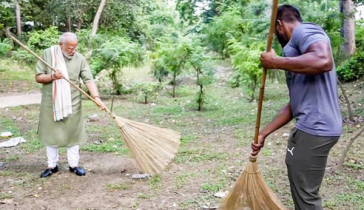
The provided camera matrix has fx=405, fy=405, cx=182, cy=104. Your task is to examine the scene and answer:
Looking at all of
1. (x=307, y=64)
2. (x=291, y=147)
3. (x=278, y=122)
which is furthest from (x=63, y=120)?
(x=307, y=64)

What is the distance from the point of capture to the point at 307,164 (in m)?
2.15

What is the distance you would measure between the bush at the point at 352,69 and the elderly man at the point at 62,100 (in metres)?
6.97

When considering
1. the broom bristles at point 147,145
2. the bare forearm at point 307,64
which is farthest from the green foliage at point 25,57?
the bare forearm at point 307,64

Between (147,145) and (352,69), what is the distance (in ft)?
23.1

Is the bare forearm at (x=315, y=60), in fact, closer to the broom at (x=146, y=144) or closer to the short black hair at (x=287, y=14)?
the short black hair at (x=287, y=14)

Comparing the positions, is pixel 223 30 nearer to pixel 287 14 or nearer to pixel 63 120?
pixel 63 120

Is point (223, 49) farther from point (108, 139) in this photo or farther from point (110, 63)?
point (108, 139)

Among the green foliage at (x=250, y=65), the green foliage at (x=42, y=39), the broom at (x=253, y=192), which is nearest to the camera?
the broom at (x=253, y=192)

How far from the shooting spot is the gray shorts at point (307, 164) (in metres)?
2.11

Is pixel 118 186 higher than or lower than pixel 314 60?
lower

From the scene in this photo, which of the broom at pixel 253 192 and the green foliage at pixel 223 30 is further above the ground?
the green foliage at pixel 223 30

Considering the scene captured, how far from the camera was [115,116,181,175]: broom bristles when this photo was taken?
3670mm

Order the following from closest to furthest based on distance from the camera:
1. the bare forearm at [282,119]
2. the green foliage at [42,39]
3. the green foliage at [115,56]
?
the bare forearm at [282,119] → the green foliage at [115,56] → the green foliage at [42,39]

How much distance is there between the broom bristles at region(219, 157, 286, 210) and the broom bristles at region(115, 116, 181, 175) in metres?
1.14
